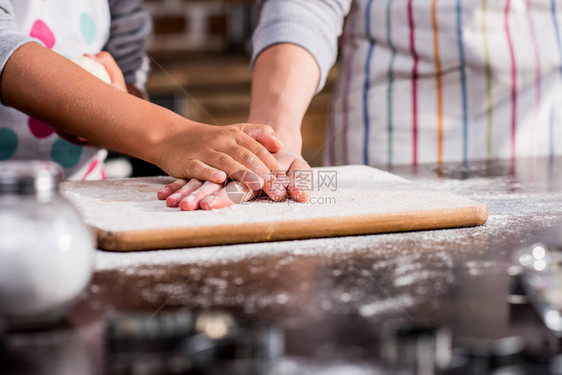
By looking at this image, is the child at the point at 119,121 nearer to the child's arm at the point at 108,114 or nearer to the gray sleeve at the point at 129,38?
the child's arm at the point at 108,114

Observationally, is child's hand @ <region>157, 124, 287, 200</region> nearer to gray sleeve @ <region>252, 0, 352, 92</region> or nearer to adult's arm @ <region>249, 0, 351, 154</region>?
adult's arm @ <region>249, 0, 351, 154</region>

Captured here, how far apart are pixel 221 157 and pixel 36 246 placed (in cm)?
44

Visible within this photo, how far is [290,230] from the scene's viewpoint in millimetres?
646

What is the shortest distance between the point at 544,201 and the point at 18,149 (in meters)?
0.88

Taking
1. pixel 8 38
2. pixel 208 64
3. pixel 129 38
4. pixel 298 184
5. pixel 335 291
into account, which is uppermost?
pixel 208 64

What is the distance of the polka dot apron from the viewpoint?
1.04 meters

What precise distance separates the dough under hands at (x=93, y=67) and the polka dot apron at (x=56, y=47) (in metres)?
0.10

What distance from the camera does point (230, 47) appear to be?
10.4 ft

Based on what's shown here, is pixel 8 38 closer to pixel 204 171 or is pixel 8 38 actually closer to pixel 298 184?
pixel 204 171

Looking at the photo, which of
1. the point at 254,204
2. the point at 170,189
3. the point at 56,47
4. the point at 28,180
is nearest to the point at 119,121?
the point at 170,189

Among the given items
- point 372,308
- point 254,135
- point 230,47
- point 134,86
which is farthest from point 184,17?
point 372,308

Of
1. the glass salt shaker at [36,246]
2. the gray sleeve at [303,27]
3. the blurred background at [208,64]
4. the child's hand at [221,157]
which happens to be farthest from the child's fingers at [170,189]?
the blurred background at [208,64]

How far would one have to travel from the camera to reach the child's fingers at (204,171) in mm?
763

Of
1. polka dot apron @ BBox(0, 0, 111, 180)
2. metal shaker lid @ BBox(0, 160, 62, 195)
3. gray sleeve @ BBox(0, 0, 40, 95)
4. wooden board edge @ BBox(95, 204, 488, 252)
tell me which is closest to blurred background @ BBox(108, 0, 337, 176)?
polka dot apron @ BBox(0, 0, 111, 180)
